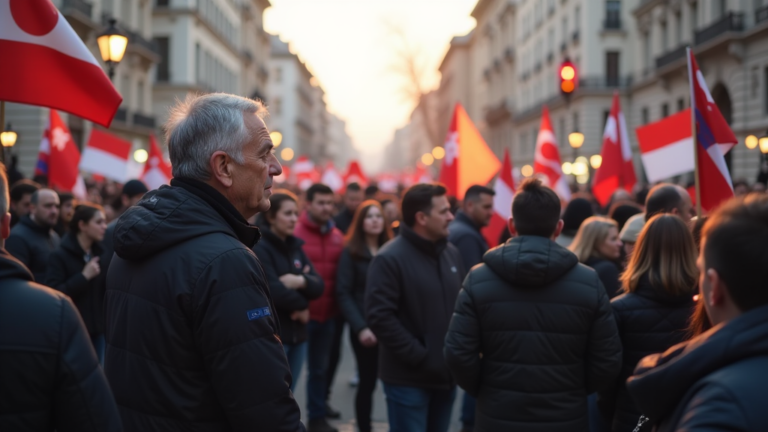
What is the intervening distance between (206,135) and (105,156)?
10770 mm

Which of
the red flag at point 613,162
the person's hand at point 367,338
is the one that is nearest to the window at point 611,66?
the red flag at point 613,162

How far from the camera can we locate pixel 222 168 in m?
2.51

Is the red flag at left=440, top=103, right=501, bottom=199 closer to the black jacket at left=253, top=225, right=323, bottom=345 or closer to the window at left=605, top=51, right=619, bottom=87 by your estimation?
the black jacket at left=253, top=225, right=323, bottom=345

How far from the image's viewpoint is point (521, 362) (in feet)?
12.6

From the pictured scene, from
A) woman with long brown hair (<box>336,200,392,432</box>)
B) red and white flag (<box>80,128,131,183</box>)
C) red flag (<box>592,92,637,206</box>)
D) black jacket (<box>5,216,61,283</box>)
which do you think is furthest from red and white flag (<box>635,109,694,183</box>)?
red and white flag (<box>80,128,131,183</box>)

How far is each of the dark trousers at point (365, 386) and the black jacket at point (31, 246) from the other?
2.75m

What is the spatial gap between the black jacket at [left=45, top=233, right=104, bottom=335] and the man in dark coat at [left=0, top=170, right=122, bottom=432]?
178 inches

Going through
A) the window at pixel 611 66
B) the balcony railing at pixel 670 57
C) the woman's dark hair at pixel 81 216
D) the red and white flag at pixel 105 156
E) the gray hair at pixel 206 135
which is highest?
the window at pixel 611 66

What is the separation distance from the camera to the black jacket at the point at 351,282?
267 inches

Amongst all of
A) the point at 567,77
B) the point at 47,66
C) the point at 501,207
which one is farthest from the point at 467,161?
the point at 47,66

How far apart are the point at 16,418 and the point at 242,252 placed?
2.43 ft

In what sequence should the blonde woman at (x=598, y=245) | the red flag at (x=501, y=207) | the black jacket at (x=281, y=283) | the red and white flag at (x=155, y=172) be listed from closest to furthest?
the blonde woman at (x=598, y=245) < the black jacket at (x=281, y=283) < the red flag at (x=501, y=207) < the red and white flag at (x=155, y=172)

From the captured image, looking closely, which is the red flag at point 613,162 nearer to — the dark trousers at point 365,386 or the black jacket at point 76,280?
the dark trousers at point 365,386

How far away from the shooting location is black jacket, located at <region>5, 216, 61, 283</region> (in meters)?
6.61
